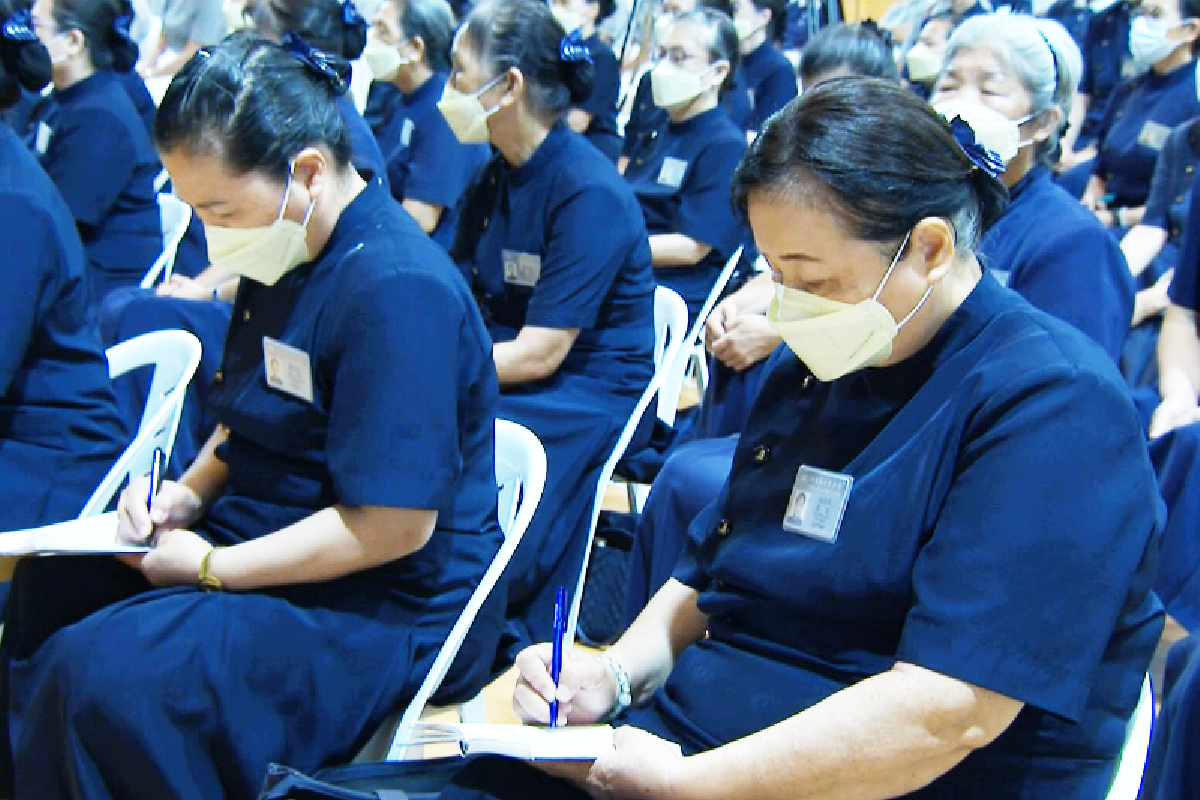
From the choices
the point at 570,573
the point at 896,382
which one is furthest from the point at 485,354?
the point at 570,573

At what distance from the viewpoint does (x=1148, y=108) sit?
4.36 m

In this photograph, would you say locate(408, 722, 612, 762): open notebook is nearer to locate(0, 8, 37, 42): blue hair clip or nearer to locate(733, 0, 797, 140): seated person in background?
locate(0, 8, 37, 42): blue hair clip

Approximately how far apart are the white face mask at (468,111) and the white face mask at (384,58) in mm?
1714

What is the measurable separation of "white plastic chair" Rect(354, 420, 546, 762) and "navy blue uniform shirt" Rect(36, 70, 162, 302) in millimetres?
2061

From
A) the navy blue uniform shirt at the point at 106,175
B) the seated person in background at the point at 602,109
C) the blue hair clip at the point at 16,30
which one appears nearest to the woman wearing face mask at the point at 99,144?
the navy blue uniform shirt at the point at 106,175

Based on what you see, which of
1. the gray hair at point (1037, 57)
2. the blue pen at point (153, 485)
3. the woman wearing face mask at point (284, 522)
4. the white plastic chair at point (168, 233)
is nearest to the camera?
the woman wearing face mask at point (284, 522)

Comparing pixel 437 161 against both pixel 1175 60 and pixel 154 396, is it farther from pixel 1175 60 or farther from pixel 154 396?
pixel 1175 60

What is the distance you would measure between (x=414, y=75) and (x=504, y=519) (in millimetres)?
2943

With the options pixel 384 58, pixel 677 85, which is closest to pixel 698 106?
pixel 677 85

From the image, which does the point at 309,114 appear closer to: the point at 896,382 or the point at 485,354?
the point at 485,354

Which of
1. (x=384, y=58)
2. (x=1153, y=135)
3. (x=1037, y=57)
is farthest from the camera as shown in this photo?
(x=384, y=58)

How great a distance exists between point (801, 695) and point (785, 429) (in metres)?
0.29

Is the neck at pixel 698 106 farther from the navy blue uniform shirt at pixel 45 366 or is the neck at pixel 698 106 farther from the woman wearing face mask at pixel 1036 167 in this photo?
the navy blue uniform shirt at pixel 45 366

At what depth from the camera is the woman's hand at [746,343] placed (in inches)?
104
